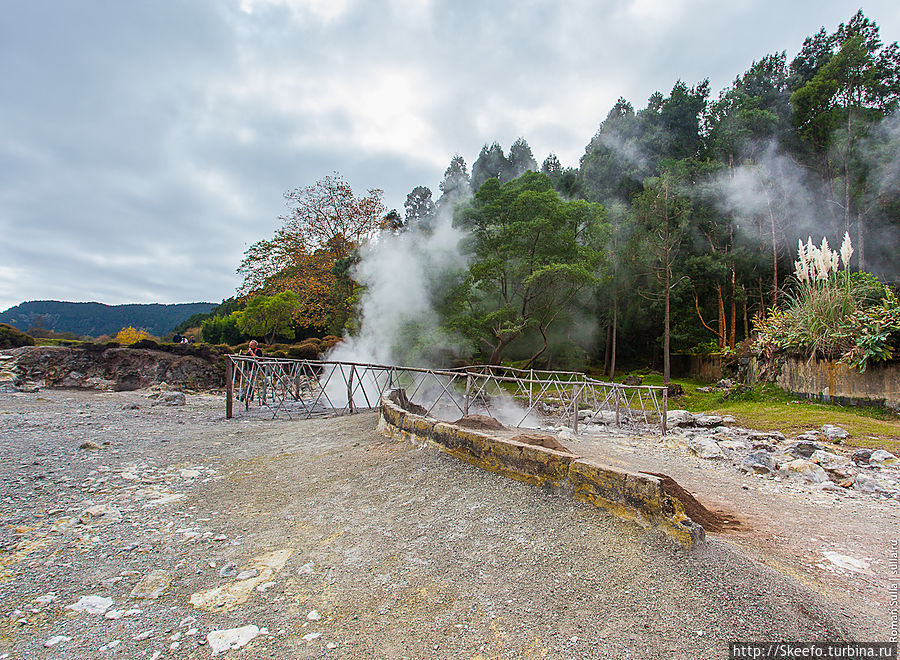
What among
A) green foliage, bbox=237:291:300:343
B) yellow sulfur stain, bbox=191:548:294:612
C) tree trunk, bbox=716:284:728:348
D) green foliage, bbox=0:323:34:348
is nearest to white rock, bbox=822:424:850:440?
yellow sulfur stain, bbox=191:548:294:612

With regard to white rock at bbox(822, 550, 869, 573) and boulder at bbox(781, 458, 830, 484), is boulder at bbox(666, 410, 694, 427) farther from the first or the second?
white rock at bbox(822, 550, 869, 573)

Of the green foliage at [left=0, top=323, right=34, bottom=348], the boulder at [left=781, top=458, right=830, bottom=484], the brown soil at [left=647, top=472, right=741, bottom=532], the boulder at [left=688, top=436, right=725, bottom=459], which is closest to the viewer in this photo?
the brown soil at [left=647, top=472, right=741, bottom=532]

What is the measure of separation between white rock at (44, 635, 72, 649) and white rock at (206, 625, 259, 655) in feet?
2.06

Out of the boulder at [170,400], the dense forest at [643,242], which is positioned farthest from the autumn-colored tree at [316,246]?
the boulder at [170,400]

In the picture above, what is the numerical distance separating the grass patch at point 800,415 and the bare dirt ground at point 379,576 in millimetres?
3965

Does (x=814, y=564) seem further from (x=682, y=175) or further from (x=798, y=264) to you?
(x=682, y=175)

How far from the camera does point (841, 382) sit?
919 centimetres

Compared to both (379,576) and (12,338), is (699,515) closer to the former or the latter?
(379,576)

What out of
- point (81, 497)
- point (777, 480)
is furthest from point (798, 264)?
point (81, 497)

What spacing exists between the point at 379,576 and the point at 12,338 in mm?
19696

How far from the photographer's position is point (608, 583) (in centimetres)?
210

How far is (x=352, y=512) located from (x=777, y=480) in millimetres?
5166

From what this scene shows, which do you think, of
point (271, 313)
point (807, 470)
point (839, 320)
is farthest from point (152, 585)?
point (271, 313)

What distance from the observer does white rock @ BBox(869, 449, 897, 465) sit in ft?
18.4
